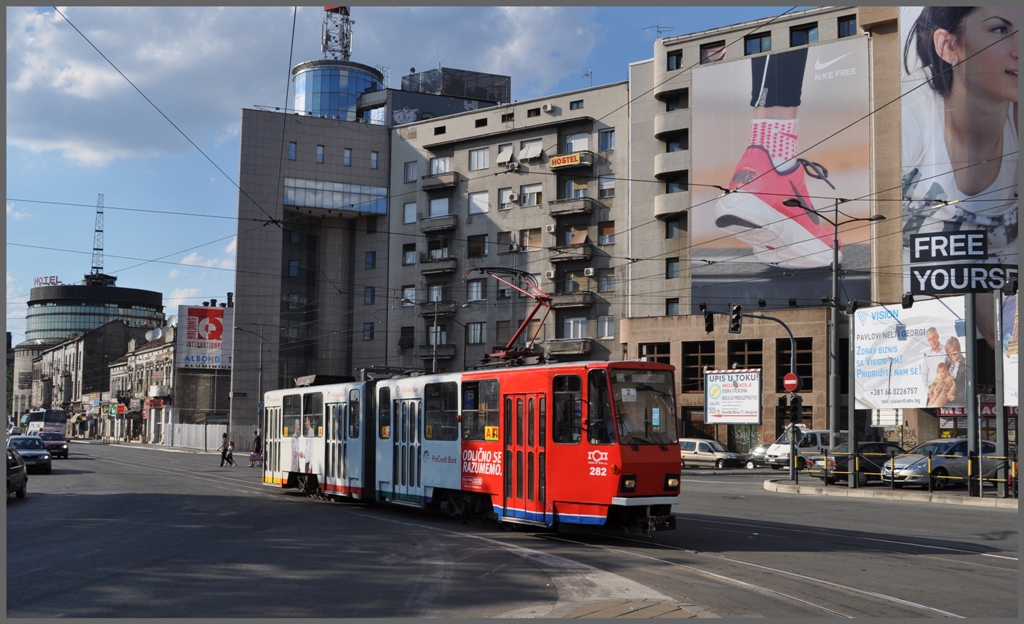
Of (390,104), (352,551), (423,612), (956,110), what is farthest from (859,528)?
(390,104)

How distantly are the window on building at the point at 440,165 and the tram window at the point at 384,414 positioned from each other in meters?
50.0

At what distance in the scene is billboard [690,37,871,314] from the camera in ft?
172

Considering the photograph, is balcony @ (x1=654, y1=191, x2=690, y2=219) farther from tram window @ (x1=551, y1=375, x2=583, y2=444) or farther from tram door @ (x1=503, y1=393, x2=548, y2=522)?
tram window @ (x1=551, y1=375, x2=583, y2=444)

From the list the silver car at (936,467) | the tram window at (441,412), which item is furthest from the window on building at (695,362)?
the tram window at (441,412)

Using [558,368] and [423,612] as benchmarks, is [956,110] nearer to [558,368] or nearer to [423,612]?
[558,368]

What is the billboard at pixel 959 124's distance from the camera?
49469 mm

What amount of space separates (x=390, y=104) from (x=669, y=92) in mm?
36409

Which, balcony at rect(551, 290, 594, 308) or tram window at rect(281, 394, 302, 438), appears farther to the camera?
balcony at rect(551, 290, 594, 308)

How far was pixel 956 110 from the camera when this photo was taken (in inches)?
1973

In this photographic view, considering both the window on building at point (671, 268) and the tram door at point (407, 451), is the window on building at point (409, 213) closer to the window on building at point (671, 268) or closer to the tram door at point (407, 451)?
Result: the window on building at point (671, 268)

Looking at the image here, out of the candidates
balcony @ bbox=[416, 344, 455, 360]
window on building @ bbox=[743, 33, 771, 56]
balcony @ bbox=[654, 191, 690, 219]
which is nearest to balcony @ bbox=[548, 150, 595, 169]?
balcony @ bbox=[654, 191, 690, 219]

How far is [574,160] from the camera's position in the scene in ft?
199

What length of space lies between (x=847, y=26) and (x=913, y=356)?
30.5 metres

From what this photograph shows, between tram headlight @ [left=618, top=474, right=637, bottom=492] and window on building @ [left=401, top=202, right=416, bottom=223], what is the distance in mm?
57877
